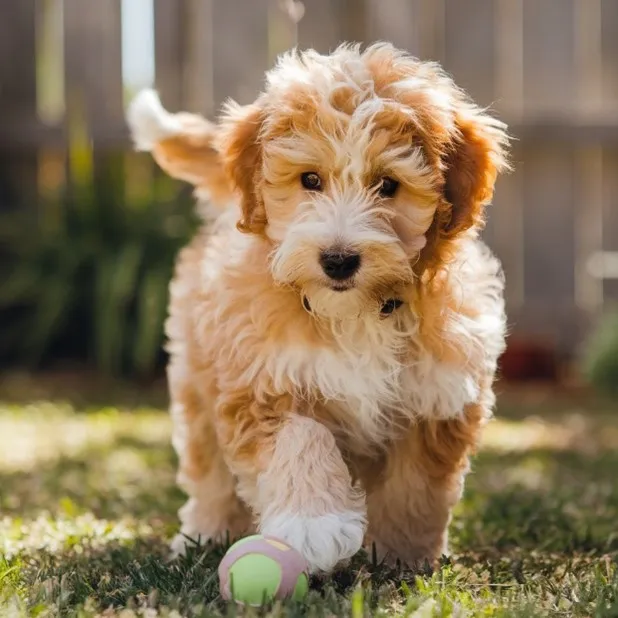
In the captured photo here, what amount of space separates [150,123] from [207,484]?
126 centimetres

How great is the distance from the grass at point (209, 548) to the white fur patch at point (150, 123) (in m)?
1.30

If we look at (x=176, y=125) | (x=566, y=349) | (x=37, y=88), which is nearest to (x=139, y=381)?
(x=37, y=88)

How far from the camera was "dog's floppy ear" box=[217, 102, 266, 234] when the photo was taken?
3.18 metres

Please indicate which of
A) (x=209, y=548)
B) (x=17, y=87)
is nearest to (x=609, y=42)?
(x=17, y=87)

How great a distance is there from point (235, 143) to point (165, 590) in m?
1.22

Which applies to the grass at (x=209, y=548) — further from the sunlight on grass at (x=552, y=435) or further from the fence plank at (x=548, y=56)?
the fence plank at (x=548, y=56)

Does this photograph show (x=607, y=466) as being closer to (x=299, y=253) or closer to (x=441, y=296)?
(x=441, y=296)

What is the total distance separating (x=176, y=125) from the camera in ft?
13.3

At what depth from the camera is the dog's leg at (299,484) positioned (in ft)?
9.16

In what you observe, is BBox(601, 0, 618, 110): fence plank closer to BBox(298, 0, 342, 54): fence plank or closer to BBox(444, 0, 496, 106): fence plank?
BBox(444, 0, 496, 106): fence plank

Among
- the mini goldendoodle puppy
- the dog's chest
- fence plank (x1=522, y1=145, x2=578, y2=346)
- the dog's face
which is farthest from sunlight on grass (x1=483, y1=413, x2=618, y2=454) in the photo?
the dog's face

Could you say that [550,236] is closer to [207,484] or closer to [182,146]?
[182,146]

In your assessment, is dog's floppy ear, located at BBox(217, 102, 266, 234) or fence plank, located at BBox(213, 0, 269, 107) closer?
dog's floppy ear, located at BBox(217, 102, 266, 234)

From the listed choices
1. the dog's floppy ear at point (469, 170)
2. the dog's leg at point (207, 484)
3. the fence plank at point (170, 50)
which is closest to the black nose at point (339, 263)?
the dog's floppy ear at point (469, 170)
